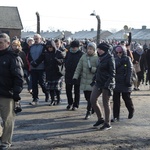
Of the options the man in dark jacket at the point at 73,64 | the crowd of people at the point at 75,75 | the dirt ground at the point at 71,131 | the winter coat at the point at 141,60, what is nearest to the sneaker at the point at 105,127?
the crowd of people at the point at 75,75

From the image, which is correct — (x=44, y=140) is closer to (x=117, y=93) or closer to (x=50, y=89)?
(x=117, y=93)

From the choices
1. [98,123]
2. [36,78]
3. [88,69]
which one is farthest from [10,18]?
[98,123]

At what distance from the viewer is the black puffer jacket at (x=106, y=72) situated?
7.87 m

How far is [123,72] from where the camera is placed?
8.91m

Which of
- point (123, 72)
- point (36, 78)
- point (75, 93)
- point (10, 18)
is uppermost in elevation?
point (10, 18)

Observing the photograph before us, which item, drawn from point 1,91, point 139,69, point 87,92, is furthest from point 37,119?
point 139,69

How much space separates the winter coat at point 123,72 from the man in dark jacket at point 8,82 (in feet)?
10.6

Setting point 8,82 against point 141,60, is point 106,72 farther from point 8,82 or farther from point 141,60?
point 141,60

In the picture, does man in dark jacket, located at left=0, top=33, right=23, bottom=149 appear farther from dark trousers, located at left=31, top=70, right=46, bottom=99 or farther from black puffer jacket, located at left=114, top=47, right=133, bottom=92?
dark trousers, located at left=31, top=70, right=46, bottom=99

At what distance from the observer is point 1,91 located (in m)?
6.22

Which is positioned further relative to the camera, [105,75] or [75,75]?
[75,75]

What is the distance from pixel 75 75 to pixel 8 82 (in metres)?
3.18

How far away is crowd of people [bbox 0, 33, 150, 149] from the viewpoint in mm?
6246

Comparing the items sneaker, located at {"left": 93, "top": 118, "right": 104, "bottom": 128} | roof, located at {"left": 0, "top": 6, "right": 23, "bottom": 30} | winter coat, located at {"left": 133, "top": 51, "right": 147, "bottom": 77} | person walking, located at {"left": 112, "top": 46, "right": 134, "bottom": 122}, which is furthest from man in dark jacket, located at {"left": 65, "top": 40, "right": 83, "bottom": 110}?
roof, located at {"left": 0, "top": 6, "right": 23, "bottom": 30}
